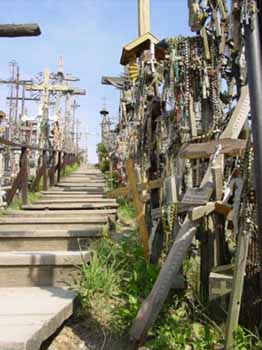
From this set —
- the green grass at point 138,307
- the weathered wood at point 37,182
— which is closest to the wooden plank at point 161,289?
the green grass at point 138,307

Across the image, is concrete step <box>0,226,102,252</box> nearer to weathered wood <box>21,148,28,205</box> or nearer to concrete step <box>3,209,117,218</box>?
concrete step <box>3,209,117,218</box>

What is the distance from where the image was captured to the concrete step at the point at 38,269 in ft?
9.16

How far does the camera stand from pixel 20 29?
250 centimetres

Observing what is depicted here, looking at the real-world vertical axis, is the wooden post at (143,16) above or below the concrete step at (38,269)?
above

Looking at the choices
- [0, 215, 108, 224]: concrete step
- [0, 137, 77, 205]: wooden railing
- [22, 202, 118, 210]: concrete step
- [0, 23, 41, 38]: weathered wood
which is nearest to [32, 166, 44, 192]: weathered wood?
[0, 137, 77, 205]: wooden railing

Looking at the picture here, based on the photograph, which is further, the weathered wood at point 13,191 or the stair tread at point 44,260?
the weathered wood at point 13,191

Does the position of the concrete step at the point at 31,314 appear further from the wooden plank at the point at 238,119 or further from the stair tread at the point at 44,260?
the wooden plank at the point at 238,119

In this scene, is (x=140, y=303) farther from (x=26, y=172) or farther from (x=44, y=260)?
(x=26, y=172)

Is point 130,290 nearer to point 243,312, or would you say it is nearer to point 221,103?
point 243,312

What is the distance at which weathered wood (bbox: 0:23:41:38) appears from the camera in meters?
2.48

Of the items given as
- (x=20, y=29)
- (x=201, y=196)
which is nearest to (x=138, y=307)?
(x=201, y=196)

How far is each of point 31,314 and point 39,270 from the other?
714 mm

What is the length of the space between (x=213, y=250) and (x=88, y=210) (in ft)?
9.27

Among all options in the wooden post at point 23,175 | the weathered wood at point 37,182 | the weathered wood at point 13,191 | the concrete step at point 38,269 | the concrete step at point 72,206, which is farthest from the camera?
the weathered wood at point 37,182
